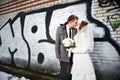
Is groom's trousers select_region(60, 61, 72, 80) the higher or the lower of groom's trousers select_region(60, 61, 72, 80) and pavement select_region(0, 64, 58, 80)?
the higher

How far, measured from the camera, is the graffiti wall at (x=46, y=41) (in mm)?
5789

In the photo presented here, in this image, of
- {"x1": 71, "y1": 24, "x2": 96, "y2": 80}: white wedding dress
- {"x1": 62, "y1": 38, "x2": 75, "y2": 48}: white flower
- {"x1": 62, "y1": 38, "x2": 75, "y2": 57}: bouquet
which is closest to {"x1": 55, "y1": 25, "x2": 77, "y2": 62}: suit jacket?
{"x1": 62, "y1": 38, "x2": 75, "y2": 57}: bouquet

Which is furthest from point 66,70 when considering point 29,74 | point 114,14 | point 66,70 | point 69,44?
point 29,74

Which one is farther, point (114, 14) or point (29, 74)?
point (29, 74)

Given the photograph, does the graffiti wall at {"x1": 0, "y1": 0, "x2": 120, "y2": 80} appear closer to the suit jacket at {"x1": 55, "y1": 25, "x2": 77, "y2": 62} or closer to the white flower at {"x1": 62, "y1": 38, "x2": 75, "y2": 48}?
the suit jacket at {"x1": 55, "y1": 25, "x2": 77, "y2": 62}

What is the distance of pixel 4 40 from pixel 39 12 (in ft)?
9.92

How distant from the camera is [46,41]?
25.6 feet

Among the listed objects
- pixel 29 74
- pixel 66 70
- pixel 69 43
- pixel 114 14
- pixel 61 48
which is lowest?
pixel 29 74

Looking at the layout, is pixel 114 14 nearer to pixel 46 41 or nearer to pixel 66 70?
pixel 66 70

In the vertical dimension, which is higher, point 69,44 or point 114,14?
point 114,14

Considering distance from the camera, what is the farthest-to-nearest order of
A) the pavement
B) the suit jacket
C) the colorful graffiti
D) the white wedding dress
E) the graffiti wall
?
1. the pavement
2. the graffiti wall
3. the colorful graffiti
4. the suit jacket
5. the white wedding dress

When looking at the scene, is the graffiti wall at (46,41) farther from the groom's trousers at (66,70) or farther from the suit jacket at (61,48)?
the suit jacket at (61,48)

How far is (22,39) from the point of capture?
29.6ft

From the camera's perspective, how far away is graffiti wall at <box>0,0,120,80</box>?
19.0 feet
